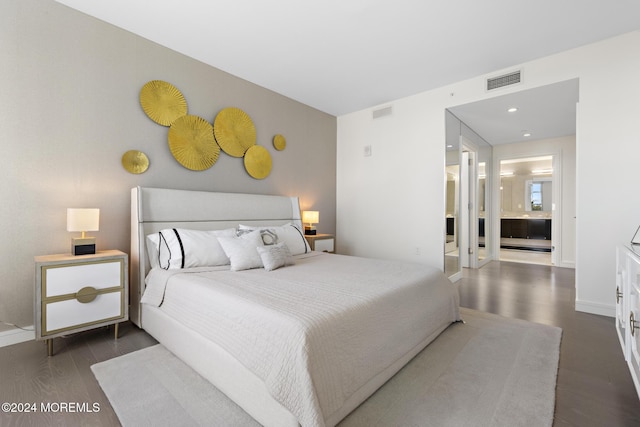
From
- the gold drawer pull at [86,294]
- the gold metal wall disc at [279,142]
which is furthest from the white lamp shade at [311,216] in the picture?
the gold drawer pull at [86,294]

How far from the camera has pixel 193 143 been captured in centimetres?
333

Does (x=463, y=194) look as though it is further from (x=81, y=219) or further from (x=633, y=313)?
(x=81, y=219)

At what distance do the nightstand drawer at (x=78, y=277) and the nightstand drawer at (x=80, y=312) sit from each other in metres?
0.08

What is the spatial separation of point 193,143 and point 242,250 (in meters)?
1.52

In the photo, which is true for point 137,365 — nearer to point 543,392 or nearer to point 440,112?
point 543,392

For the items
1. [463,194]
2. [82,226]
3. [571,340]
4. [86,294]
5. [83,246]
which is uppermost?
[463,194]

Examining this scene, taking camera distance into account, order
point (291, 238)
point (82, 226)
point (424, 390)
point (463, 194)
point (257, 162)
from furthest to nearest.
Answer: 1. point (463, 194)
2. point (257, 162)
3. point (291, 238)
4. point (82, 226)
5. point (424, 390)

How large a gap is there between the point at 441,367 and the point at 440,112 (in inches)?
132

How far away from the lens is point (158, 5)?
2520 mm

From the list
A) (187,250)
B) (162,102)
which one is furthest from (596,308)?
(162,102)

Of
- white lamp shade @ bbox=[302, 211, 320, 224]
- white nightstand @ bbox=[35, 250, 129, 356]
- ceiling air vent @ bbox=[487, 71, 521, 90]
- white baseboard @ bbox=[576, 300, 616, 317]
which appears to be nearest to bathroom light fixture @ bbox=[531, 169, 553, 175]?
ceiling air vent @ bbox=[487, 71, 521, 90]

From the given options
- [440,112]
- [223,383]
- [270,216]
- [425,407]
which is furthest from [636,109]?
[223,383]

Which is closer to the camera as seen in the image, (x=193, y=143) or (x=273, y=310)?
(x=273, y=310)

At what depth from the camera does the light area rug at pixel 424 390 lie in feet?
4.86
